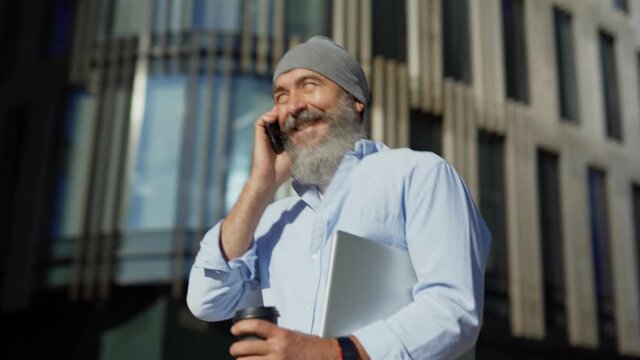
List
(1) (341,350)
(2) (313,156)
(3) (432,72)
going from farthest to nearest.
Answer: (3) (432,72) < (2) (313,156) < (1) (341,350)

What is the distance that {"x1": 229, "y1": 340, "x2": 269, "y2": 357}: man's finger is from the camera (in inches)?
58.6

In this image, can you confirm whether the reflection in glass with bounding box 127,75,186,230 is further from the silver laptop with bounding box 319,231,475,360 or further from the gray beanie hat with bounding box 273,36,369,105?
the silver laptop with bounding box 319,231,475,360

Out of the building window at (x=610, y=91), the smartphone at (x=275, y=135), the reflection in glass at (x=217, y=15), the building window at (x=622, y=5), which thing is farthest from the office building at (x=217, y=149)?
the smartphone at (x=275, y=135)

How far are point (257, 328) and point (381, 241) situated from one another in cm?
36

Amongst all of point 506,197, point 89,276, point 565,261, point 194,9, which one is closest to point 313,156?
point 89,276

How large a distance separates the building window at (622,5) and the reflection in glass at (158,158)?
37.5 feet

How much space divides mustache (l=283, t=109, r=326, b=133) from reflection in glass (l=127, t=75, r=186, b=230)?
32.6 feet

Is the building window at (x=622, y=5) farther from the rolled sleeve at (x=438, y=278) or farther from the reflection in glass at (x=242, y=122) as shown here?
the rolled sleeve at (x=438, y=278)

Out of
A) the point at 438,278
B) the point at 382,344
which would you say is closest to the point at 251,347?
the point at 382,344

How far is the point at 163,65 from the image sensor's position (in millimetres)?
12492

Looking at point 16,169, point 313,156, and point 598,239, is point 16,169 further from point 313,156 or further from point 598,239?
point 313,156

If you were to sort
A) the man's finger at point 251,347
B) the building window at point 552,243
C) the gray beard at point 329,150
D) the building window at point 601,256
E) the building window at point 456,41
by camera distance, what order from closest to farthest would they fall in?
1. the man's finger at point 251,347
2. the gray beard at point 329,150
3. the building window at point 456,41
4. the building window at point 552,243
5. the building window at point 601,256

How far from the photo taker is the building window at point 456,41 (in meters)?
15.2

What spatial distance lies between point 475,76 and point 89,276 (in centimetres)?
776
